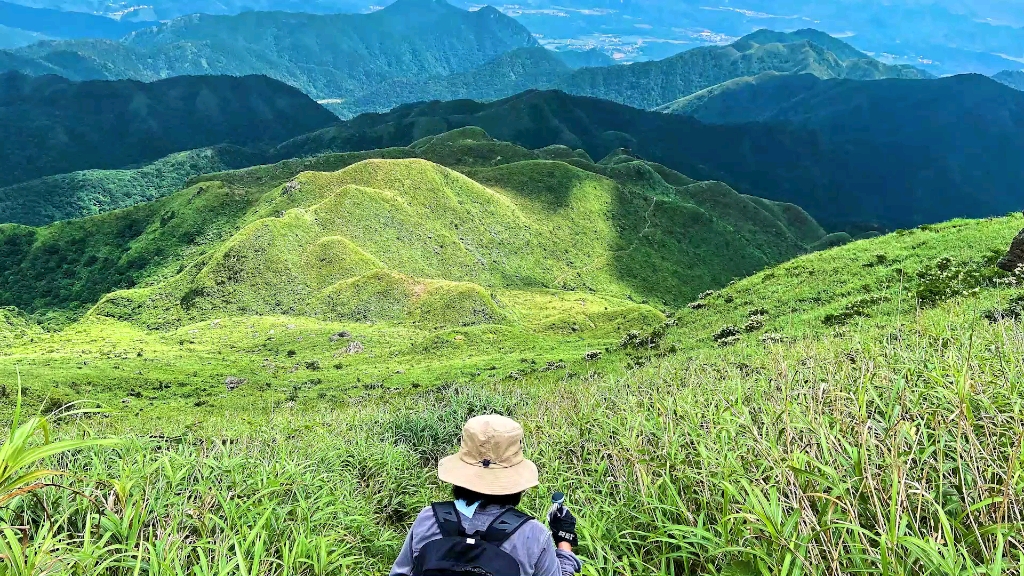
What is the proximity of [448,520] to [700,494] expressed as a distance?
3.14 meters

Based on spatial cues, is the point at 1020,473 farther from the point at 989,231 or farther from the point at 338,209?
the point at 338,209

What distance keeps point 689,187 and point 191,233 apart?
116620mm

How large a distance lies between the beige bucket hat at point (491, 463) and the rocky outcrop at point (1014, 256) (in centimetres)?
2794

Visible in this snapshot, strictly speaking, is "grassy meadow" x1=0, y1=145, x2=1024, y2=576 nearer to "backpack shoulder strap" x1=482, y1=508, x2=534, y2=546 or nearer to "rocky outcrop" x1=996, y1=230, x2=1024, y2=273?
"rocky outcrop" x1=996, y1=230, x2=1024, y2=273

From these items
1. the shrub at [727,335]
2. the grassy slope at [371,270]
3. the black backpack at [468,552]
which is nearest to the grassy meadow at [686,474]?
the black backpack at [468,552]

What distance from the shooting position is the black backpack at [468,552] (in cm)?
487

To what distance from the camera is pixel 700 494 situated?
692 centimetres

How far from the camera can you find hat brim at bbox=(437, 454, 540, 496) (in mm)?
5211

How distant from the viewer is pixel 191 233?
104625 millimetres

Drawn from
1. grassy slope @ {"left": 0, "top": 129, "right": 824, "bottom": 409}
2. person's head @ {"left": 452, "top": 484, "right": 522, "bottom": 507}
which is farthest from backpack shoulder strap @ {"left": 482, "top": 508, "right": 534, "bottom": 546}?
grassy slope @ {"left": 0, "top": 129, "right": 824, "bottom": 409}

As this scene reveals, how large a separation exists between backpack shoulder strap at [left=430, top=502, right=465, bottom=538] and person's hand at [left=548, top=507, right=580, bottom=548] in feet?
3.27

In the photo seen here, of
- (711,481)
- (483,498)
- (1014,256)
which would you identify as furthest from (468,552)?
(1014,256)

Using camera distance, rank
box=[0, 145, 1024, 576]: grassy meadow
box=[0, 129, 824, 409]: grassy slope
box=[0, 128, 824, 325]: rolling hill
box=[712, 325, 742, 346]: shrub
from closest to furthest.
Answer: box=[0, 145, 1024, 576]: grassy meadow < box=[712, 325, 742, 346]: shrub < box=[0, 129, 824, 409]: grassy slope < box=[0, 128, 824, 325]: rolling hill

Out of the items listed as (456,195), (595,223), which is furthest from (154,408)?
(595,223)
